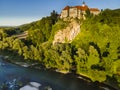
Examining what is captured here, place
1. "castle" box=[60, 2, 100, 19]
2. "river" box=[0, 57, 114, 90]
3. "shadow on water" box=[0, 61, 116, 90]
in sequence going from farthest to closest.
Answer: "castle" box=[60, 2, 100, 19], "shadow on water" box=[0, 61, 116, 90], "river" box=[0, 57, 114, 90]

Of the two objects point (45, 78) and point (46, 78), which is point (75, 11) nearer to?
point (46, 78)

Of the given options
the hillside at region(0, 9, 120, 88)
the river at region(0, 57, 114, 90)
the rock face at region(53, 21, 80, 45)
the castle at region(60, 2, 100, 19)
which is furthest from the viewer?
the castle at region(60, 2, 100, 19)

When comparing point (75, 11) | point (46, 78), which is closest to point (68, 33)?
point (75, 11)

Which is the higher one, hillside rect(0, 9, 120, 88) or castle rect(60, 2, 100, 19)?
castle rect(60, 2, 100, 19)

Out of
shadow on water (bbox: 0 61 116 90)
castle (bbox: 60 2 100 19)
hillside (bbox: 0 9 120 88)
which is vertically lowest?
shadow on water (bbox: 0 61 116 90)

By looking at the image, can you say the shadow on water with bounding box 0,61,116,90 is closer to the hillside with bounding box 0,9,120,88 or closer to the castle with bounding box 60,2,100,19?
the hillside with bounding box 0,9,120,88

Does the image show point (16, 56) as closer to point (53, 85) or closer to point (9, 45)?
point (9, 45)

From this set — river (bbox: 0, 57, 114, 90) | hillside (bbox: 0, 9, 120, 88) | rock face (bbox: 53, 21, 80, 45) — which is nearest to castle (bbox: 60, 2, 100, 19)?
hillside (bbox: 0, 9, 120, 88)

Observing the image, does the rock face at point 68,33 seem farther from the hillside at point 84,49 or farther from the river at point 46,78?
the river at point 46,78
